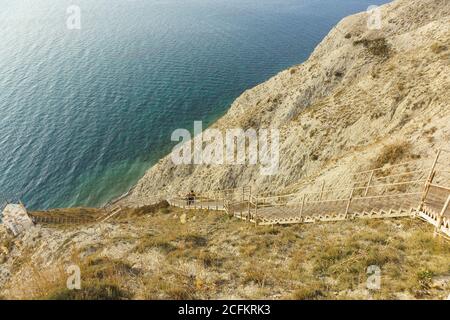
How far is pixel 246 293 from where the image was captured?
11914 millimetres

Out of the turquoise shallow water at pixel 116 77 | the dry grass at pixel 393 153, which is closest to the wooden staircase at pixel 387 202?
the dry grass at pixel 393 153

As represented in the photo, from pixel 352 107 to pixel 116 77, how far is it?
62.9 m

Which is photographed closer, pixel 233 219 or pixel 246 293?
pixel 246 293

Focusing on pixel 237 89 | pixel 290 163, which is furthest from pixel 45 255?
pixel 237 89

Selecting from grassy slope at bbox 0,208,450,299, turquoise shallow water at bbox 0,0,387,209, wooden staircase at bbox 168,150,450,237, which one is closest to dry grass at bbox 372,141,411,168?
wooden staircase at bbox 168,150,450,237

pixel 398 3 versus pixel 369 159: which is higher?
pixel 398 3

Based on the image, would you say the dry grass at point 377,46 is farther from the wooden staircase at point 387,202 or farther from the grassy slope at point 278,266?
the grassy slope at point 278,266

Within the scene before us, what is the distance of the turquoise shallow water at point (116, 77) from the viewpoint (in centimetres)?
5291

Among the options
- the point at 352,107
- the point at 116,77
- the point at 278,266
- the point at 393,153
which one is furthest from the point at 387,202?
the point at 116,77

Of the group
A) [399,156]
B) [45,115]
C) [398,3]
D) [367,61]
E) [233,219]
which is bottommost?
[45,115]

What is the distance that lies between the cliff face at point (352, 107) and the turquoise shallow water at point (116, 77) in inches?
493

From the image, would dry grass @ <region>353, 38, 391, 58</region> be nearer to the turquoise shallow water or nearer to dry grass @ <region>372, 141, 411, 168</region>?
dry grass @ <region>372, 141, 411, 168</region>

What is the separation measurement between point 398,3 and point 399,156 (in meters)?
36.3
